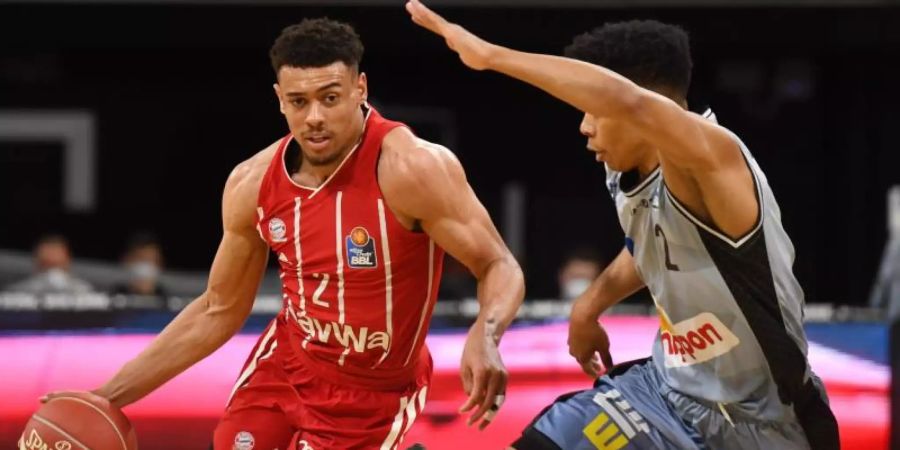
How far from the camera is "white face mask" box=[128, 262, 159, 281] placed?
8.87 metres

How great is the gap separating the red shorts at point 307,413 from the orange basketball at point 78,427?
0.28 meters

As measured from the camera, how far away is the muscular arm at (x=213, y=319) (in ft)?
13.7

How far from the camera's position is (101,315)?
18.5 feet

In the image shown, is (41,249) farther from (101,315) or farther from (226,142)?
(101,315)

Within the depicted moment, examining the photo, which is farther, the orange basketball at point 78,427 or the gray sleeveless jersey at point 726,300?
the orange basketball at point 78,427

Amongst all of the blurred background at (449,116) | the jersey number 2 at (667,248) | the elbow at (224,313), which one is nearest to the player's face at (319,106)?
the elbow at (224,313)

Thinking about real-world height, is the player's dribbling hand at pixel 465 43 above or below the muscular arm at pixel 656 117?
above

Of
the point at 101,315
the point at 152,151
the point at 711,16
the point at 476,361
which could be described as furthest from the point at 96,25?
the point at 476,361

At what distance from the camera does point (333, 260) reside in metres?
4.00

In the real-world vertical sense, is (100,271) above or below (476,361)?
below

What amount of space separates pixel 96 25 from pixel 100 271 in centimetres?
183

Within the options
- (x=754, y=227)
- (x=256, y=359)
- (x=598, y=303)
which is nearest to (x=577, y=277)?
(x=256, y=359)

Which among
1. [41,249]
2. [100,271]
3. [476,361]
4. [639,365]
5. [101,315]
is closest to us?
[476,361]

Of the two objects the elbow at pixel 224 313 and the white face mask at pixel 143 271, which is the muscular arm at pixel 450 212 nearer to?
the elbow at pixel 224 313
